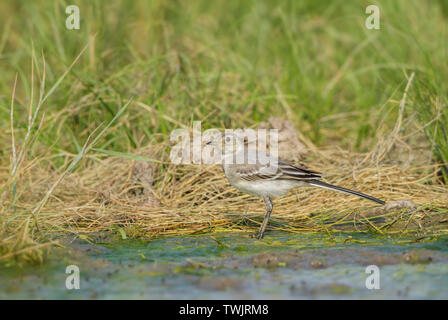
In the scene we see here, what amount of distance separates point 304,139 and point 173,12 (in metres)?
4.12

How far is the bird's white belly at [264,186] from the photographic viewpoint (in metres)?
5.88

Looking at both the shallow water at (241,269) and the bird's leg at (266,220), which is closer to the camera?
the shallow water at (241,269)

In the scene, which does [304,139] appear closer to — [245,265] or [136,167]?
[136,167]

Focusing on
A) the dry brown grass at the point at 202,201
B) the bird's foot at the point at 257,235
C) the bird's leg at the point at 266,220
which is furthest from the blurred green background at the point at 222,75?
the bird's foot at the point at 257,235

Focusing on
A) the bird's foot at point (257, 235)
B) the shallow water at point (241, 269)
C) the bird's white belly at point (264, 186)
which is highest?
the bird's white belly at point (264, 186)

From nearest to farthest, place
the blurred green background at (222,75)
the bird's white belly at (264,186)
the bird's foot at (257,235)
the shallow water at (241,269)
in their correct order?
the shallow water at (241,269)
the bird's foot at (257,235)
the bird's white belly at (264,186)
the blurred green background at (222,75)

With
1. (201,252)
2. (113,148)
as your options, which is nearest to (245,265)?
(201,252)

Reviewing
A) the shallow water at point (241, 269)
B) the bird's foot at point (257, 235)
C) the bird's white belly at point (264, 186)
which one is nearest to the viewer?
the shallow water at point (241, 269)

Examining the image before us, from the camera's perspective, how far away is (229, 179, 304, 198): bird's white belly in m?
5.88

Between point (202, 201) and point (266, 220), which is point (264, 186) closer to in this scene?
point (266, 220)

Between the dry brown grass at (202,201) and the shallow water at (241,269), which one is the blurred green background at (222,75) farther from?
the shallow water at (241,269)

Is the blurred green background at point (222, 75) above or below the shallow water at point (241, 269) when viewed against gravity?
above

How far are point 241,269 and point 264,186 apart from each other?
1.27 metres

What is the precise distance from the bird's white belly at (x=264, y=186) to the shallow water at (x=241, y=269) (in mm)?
471
